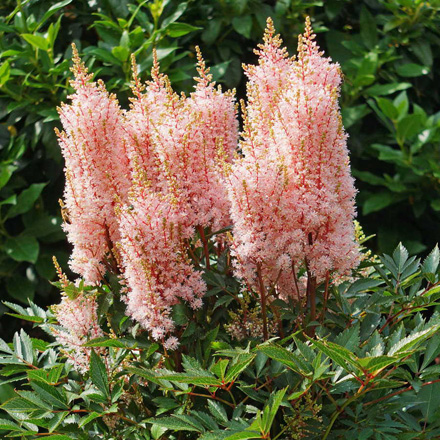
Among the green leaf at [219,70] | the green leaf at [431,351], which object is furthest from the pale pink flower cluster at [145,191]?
the green leaf at [219,70]

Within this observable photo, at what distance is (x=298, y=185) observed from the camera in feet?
4.21

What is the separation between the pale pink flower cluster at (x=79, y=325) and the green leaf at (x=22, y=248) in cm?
126

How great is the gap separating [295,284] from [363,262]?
0.24 m

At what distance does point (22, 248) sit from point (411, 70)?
201 cm

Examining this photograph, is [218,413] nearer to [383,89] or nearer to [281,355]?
[281,355]

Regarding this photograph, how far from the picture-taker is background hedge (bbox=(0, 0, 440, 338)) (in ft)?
8.79

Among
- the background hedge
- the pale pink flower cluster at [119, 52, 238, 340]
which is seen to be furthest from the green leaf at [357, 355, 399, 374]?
the background hedge

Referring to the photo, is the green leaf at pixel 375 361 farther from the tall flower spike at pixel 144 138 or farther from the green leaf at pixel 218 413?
the tall flower spike at pixel 144 138

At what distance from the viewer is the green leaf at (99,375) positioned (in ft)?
4.24

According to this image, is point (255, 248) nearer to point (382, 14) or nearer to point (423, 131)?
point (423, 131)

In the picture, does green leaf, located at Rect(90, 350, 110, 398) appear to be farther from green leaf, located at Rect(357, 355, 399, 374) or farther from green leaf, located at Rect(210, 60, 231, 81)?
green leaf, located at Rect(210, 60, 231, 81)

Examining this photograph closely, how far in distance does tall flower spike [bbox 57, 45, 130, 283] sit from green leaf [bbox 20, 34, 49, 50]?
4.01 ft

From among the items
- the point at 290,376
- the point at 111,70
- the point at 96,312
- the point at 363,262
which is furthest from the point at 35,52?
the point at 290,376

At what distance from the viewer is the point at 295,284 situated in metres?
1.44
